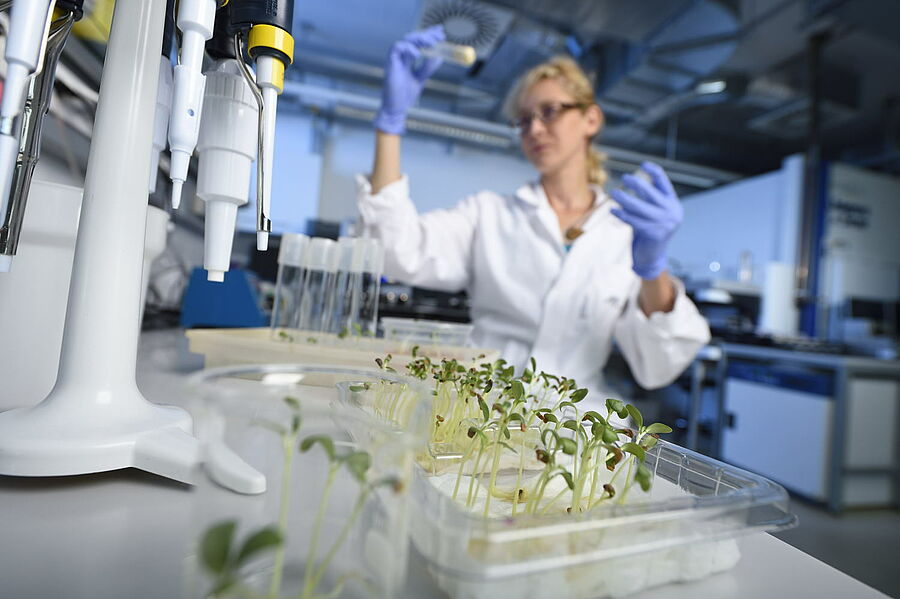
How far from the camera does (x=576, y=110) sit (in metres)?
1.47

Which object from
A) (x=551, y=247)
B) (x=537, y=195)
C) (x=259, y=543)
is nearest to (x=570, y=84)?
(x=537, y=195)

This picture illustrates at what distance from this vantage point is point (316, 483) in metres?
0.21

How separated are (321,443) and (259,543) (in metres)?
0.05

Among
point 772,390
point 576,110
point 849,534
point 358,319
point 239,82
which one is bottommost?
point 849,534

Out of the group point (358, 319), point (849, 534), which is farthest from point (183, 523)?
point (849, 534)

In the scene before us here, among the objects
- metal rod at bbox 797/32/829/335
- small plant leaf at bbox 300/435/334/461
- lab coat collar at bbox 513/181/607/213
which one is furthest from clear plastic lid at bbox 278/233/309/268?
metal rod at bbox 797/32/829/335

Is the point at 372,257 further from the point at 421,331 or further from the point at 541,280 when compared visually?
the point at 541,280

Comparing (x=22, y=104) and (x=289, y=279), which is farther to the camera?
(x=289, y=279)

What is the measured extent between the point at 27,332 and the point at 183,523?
0.86 ft

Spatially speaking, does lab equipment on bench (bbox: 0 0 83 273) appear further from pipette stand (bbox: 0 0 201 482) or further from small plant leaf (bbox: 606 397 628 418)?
small plant leaf (bbox: 606 397 628 418)

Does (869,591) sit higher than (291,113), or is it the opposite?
(291,113)

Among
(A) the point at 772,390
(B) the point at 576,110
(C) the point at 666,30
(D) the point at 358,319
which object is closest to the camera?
(D) the point at 358,319

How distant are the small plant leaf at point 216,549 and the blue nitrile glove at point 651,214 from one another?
1075mm

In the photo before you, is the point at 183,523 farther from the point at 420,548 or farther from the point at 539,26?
the point at 539,26
